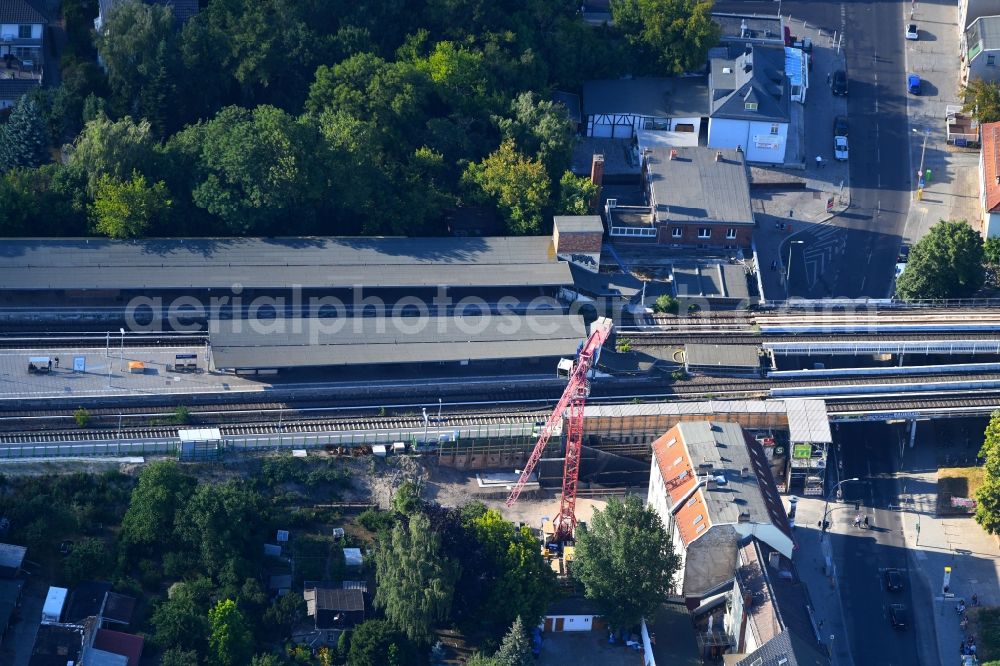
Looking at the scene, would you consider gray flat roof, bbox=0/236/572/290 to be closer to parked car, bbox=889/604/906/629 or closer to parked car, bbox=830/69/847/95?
parked car, bbox=830/69/847/95

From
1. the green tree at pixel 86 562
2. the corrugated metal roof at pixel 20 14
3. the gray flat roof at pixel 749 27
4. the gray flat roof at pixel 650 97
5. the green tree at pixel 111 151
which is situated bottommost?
the green tree at pixel 86 562

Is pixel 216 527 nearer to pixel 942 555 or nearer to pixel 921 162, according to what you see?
pixel 942 555

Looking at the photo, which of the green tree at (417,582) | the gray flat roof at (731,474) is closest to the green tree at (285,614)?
the green tree at (417,582)

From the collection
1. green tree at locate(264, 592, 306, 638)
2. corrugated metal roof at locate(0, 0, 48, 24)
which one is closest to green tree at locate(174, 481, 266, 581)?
green tree at locate(264, 592, 306, 638)

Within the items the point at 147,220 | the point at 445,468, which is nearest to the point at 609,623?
the point at 445,468

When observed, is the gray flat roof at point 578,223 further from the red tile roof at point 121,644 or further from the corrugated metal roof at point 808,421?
the red tile roof at point 121,644

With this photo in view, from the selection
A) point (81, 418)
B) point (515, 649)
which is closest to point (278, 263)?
point (81, 418)

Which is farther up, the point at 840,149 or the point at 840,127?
the point at 840,127
